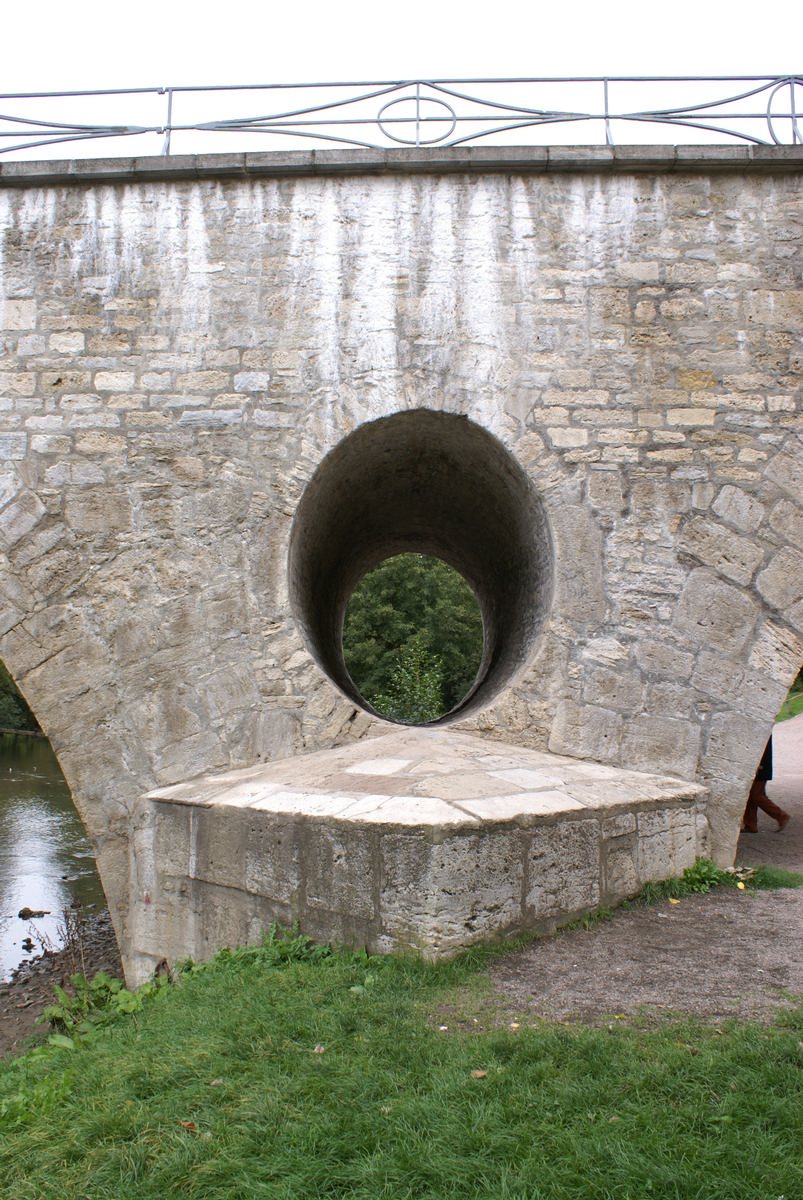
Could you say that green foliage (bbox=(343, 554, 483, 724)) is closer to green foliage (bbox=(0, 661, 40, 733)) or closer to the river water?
the river water

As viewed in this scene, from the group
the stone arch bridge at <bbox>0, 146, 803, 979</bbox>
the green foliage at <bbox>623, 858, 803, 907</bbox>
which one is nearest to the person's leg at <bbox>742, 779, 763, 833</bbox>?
the green foliage at <bbox>623, 858, 803, 907</bbox>

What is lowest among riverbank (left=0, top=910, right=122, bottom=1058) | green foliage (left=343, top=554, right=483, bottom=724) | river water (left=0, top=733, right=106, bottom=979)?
river water (left=0, top=733, right=106, bottom=979)

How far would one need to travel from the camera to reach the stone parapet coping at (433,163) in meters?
4.90

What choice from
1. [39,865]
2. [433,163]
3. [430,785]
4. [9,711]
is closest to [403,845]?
[430,785]

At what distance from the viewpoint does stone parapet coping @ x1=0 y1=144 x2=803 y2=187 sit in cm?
490

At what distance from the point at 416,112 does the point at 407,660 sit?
38.6 feet

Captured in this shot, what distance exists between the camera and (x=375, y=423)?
5.01 m

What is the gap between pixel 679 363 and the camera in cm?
490

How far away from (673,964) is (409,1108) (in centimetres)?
147

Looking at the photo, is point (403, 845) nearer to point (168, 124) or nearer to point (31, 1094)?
point (31, 1094)

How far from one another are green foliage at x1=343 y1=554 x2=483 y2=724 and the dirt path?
19.1 m

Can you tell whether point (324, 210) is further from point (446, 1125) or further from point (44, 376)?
point (446, 1125)

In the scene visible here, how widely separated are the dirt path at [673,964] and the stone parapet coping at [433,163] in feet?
14.6

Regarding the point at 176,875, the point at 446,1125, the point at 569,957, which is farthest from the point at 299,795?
the point at 446,1125
